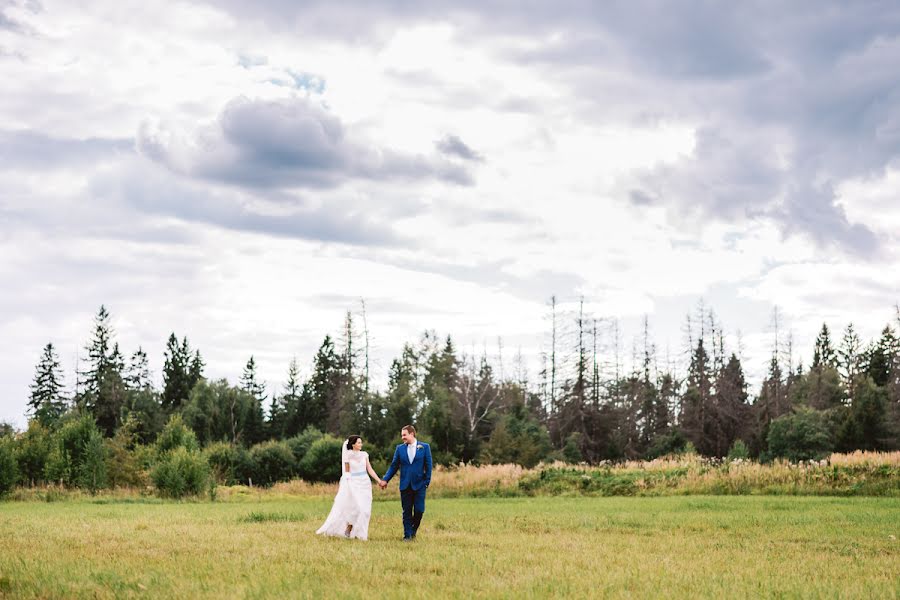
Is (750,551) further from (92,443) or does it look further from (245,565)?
(92,443)

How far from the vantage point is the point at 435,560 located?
1280 centimetres

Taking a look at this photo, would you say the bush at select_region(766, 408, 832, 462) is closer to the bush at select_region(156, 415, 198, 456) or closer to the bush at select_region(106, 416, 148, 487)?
the bush at select_region(156, 415, 198, 456)

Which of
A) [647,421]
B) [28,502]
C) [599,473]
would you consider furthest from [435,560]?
[647,421]

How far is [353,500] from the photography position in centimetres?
1684

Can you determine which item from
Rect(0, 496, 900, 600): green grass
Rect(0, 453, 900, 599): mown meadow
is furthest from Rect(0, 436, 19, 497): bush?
Rect(0, 496, 900, 600): green grass

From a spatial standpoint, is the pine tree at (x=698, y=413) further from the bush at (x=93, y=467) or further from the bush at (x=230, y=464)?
the bush at (x=93, y=467)

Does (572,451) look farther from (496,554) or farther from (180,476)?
(496,554)

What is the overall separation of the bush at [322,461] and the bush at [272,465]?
14.9 feet

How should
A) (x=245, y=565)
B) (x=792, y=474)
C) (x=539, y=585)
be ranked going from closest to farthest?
(x=539, y=585) → (x=245, y=565) → (x=792, y=474)

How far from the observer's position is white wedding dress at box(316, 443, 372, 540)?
16.8m

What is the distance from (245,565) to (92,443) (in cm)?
3466

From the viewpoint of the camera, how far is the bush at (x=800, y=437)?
56438mm

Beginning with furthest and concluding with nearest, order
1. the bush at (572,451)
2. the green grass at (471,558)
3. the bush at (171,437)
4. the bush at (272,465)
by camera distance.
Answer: the bush at (572,451) → the bush at (272,465) → the bush at (171,437) → the green grass at (471,558)

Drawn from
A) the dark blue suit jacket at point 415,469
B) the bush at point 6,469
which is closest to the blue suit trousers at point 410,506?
the dark blue suit jacket at point 415,469
